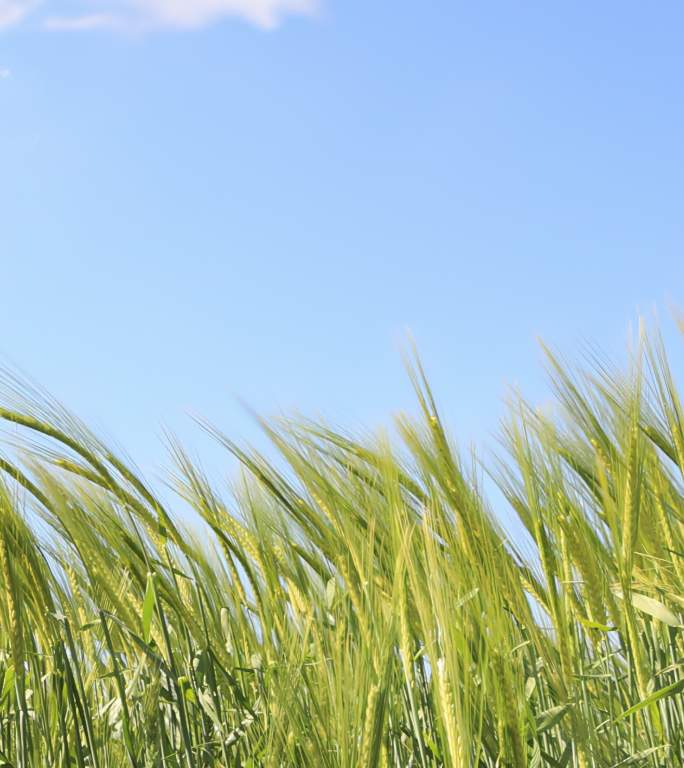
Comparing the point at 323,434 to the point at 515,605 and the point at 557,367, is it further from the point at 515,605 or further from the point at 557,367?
the point at 515,605

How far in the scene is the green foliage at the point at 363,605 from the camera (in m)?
1.30

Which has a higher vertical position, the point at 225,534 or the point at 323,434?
the point at 323,434

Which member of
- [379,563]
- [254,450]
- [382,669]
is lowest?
[382,669]

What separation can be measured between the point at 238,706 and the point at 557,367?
3.05ft

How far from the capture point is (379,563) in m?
1.71

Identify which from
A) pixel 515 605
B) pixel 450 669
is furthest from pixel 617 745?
pixel 450 669

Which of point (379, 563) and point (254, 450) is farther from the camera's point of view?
point (254, 450)

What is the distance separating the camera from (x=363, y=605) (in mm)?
1539

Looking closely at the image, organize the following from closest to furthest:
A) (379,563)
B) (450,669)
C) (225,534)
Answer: (450,669), (379,563), (225,534)

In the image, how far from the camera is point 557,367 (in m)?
2.10

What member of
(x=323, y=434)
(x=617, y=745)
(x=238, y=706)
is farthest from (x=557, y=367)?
(x=238, y=706)

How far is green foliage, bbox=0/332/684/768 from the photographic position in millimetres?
1297

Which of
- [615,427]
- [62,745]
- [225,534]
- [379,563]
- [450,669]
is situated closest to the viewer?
[450,669]

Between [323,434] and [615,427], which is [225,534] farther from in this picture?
[615,427]
